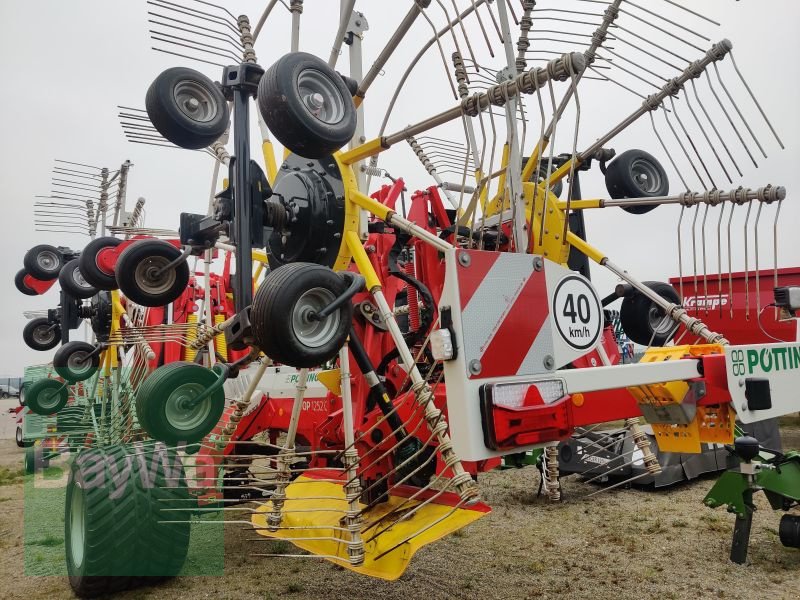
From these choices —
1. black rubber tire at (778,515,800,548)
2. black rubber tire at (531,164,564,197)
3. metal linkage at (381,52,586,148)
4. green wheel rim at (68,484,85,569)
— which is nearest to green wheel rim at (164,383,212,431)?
green wheel rim at (68,484,85,569)

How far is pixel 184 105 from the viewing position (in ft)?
9.73

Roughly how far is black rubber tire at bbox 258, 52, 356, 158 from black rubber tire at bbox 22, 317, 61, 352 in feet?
31.6

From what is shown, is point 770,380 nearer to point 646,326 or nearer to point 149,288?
point 646,326

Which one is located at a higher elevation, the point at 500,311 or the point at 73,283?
the point at 73,283

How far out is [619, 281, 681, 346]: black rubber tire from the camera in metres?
3.74

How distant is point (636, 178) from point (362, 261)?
200 cm

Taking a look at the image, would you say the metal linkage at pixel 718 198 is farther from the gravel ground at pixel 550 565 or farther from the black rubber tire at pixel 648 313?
the gravel ground at pixel 550 565

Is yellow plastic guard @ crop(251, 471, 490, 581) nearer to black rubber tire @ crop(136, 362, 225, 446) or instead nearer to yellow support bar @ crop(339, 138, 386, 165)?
black rubber tire @ crop(136, 362, 225, 446)

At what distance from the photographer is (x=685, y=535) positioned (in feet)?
14.3

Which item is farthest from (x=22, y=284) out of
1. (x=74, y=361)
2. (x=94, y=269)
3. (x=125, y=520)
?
(x=125, y=520)

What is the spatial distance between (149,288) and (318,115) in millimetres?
1893

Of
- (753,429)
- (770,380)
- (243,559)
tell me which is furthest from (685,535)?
(243,559)

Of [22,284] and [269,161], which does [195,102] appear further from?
Answer: [22,284]

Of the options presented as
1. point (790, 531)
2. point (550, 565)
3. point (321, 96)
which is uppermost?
point (321, 96)
